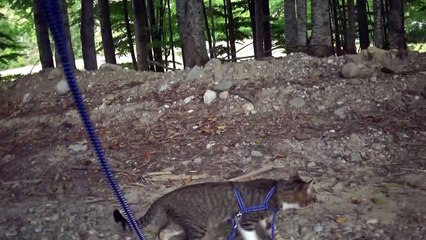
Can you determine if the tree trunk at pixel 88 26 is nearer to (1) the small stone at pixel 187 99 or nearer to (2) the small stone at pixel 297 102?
(1) the small stone at pixel 187 99

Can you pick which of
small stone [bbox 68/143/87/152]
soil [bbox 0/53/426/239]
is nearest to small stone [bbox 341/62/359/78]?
soil [bbox 0/53/426/239]

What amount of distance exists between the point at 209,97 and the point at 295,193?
132 inches

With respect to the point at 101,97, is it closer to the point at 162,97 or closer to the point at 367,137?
the point at 162,97

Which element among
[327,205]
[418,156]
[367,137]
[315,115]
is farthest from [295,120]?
[327,205]

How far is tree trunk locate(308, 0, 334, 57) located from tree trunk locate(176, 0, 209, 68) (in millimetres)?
2101

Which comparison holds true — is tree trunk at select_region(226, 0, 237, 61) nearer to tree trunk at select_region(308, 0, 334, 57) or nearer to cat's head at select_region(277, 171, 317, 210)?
tree trunk at select_region(308, 0, 334, 57)

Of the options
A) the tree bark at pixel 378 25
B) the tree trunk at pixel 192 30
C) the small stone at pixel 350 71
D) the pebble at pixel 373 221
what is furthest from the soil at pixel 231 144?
the tree bark at pixel 378 25

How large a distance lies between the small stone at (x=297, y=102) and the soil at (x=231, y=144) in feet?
0.05

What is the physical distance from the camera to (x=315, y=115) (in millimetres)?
7254

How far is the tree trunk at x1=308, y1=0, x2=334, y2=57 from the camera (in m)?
9.25

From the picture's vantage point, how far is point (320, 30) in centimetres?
930

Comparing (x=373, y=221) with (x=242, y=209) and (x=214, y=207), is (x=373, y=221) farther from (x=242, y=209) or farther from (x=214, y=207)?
(x=214, y=207)

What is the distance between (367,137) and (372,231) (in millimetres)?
2254

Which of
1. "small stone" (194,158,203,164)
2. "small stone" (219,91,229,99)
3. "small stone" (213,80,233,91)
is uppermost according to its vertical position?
"small stone" (213,80,233,91)
